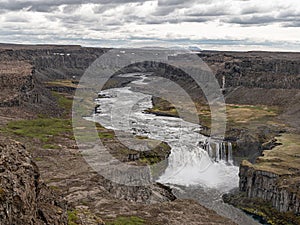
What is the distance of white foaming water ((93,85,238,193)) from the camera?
7275 cm

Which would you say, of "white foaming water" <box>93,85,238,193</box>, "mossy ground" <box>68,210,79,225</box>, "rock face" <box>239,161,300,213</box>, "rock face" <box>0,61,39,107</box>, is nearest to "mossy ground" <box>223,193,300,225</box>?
"rock face" <box>239,161,300,213</box>

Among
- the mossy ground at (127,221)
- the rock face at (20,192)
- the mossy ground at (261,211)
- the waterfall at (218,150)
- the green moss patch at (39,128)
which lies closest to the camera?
the rock face at (20,192)

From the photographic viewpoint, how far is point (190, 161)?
81375 millimetres

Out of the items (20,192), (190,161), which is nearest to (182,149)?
(190,161)

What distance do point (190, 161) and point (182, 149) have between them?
14.3ft

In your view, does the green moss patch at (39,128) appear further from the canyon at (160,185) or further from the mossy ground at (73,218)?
the mossy ground at (73,218)

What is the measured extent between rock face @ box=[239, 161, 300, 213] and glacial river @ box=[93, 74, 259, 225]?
4162 mm

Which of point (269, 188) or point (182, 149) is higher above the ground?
point (269, 188)

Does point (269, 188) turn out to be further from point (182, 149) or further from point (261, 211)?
point (182, 149)

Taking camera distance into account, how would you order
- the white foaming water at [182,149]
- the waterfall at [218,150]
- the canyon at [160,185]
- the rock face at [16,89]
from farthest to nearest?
the rock face at [16,89] < the waterfall at [218,150] < the white foaming water at [182,149] < the canyon at [160,185]

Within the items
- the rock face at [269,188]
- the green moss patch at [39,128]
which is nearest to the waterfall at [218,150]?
the rock face at [269,188]

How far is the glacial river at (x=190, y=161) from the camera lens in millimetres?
62812

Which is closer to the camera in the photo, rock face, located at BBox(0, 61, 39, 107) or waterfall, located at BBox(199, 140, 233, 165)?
waterfall, located at BBox(199, 140, 233, 165)

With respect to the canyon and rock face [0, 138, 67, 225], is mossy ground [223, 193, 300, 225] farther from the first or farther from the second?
rock face [0, 138, 67, 225]
